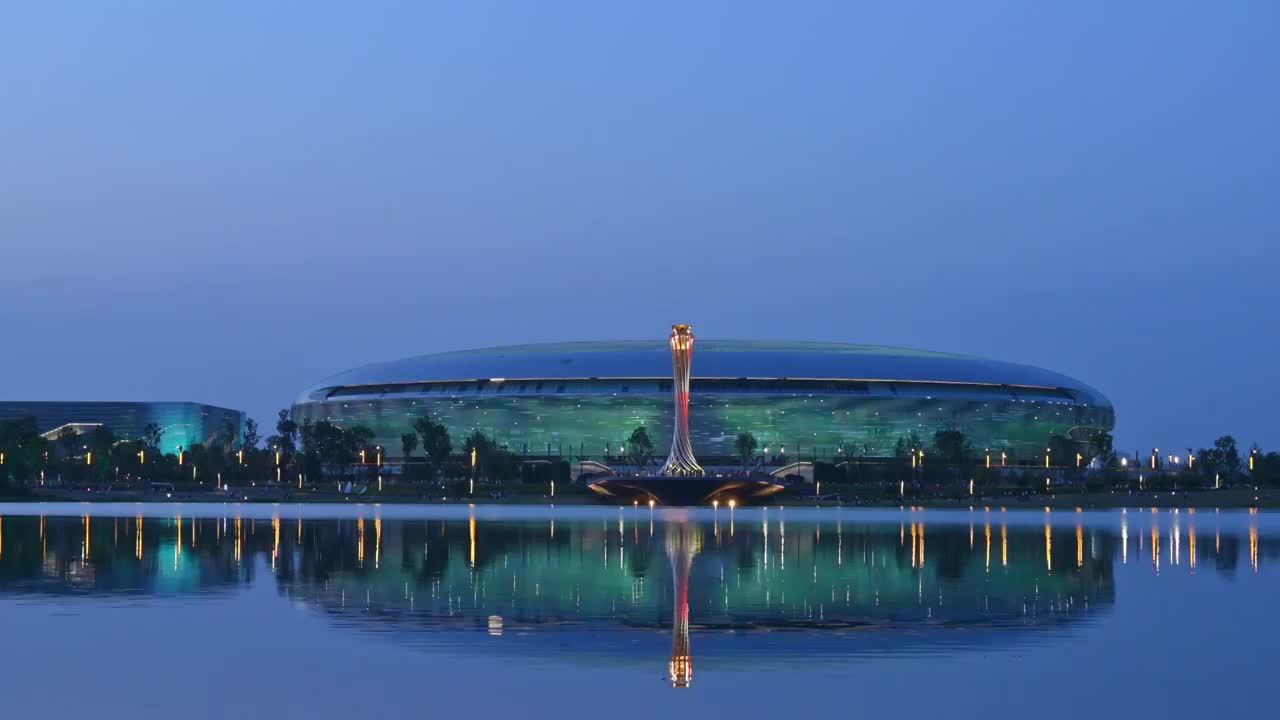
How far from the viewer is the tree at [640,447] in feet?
547

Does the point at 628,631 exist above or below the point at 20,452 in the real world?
below

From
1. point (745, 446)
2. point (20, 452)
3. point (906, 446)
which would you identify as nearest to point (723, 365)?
point (745, 446)

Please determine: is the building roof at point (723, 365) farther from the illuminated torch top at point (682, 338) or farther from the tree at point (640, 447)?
the illuminated torch top at point (682, 338)

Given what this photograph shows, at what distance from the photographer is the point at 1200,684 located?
69.7 feet

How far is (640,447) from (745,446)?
31.1 ft

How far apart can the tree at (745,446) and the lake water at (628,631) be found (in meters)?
115

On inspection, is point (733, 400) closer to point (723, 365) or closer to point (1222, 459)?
point (723, 365)

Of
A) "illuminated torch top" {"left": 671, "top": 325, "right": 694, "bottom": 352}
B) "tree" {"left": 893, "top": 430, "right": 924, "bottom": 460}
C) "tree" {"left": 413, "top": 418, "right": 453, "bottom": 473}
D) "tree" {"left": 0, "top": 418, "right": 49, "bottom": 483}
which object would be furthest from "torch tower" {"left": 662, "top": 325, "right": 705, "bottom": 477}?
"tree" {"left": 0, "top": 418, "right": 49, "bottom": 483}

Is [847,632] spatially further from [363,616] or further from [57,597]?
[57,597]

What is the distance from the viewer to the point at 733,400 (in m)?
166

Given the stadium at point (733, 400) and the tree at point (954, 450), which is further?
the stadium at point (733, 400)

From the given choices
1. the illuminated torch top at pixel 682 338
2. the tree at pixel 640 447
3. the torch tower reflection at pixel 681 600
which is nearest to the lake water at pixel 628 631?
the torch tower reflection at pixel 681 600

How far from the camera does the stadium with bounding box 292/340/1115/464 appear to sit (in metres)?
167

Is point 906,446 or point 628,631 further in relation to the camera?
point 906,446
